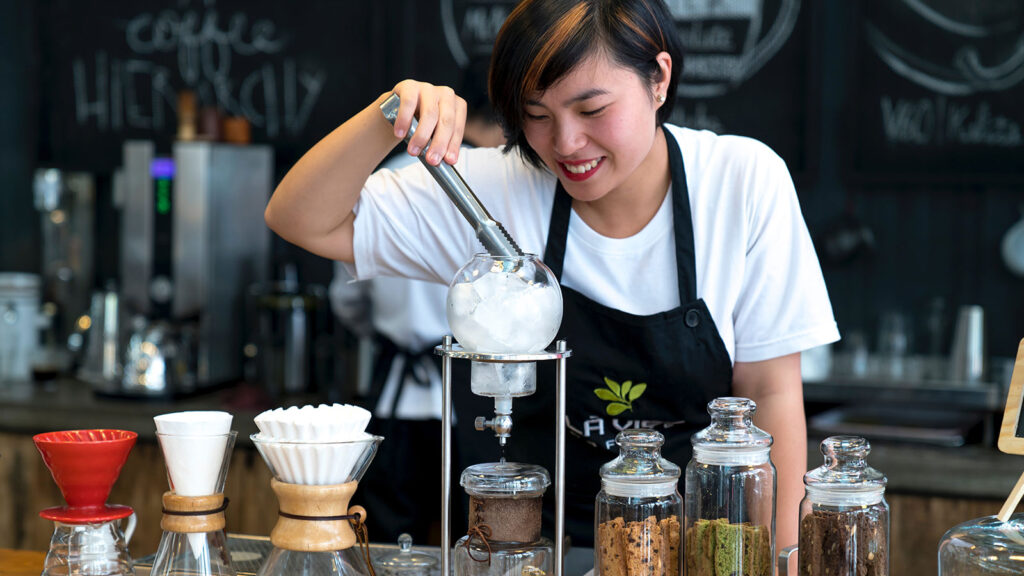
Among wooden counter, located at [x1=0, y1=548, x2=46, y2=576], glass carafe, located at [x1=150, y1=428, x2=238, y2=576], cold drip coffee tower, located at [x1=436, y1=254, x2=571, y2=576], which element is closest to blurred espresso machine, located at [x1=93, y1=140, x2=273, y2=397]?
wooden counter, located at [x1=0, y1=548, x2=46, y2=576]

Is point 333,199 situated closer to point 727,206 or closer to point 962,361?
point 727,206

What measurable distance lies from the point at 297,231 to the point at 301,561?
23.0 inches

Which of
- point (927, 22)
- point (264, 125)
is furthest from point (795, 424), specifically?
point (264, 125)

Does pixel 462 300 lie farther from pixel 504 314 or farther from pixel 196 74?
pixel 196 74

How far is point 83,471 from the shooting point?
1.17m

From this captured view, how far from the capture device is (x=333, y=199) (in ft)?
5.00

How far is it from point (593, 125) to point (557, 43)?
0.39ft

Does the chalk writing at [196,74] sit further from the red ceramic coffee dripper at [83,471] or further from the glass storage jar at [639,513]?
the glass storage jar at [639,513]

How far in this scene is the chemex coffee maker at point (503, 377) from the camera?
113 cm

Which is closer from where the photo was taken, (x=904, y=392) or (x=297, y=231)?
(x=297, y=231)

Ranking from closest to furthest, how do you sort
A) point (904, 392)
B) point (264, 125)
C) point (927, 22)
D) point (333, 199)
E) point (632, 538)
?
point (632, 538)
point (333, 199)
point (904, 392)
point (927, 22)
point (264, 125)

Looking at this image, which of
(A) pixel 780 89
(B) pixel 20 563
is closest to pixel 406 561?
(B) pixel 20 563

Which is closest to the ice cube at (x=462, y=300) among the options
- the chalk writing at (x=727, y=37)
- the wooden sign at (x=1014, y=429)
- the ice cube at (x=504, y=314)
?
the ice cube at (x=504, y=314)

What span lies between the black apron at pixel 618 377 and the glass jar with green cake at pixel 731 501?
42 centimetres
